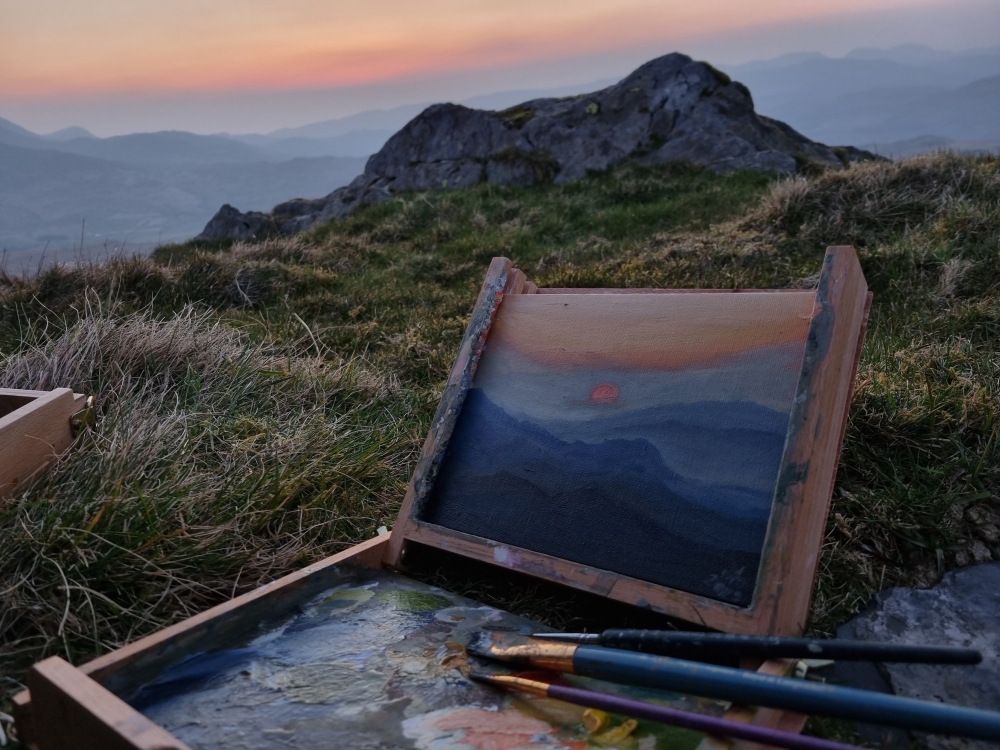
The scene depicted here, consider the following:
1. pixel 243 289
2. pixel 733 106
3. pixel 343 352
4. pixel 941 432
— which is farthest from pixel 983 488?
pixel 733 106

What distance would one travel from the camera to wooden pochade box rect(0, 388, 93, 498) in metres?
2.40

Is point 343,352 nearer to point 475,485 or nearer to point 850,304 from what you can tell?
point 475,485

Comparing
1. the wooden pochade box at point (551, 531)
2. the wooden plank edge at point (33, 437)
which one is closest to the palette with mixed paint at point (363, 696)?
the wooden pochade box at point (551, 531)

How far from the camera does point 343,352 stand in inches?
196

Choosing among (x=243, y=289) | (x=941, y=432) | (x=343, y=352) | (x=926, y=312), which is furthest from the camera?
(x=243, y=289)

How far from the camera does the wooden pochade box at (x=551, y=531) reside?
61.6 inches

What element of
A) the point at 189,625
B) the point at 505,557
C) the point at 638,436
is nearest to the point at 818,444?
the point at 638,436

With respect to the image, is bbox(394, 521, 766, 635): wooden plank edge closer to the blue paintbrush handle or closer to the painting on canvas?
the painting on canvas

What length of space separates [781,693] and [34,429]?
92.6 inches

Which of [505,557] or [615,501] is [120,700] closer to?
[505,557]

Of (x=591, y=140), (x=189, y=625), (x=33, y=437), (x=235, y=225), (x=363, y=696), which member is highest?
(x=591, y=140)

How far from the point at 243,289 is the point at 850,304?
5.37 metres

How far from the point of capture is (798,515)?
5.79ft

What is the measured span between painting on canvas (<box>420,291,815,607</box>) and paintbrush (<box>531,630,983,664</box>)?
0.71ft
